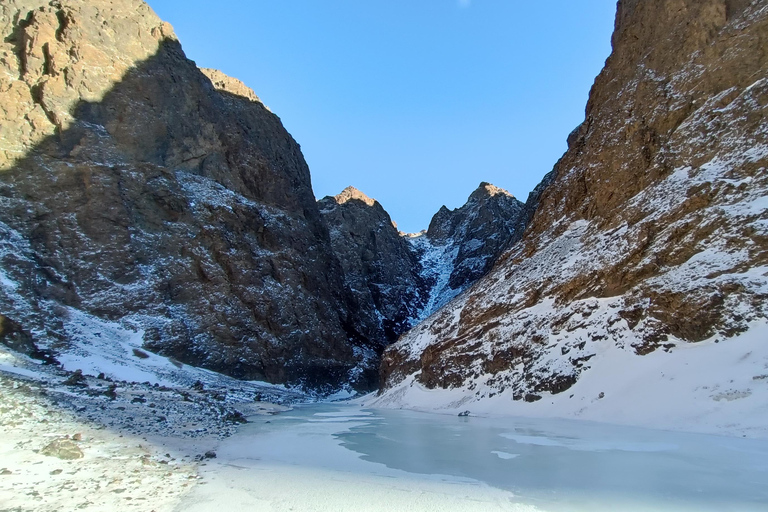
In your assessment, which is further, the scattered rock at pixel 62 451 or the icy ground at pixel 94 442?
the scattered rock at pixel 62 451

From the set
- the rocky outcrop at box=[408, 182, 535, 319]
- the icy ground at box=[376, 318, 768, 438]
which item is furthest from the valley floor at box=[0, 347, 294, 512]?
the rocky outcrop at box=[408, 182, 535, 319]

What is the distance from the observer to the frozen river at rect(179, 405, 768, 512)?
21.4ft

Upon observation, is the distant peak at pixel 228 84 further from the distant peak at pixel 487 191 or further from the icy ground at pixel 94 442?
the distant peak at pixel 487 191

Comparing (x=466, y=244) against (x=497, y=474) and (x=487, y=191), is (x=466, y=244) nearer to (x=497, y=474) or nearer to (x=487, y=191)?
(x=487, y=191)

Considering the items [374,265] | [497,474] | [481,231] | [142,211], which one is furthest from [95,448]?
[481,231]

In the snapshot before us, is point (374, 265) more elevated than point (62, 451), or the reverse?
point (374, 265)

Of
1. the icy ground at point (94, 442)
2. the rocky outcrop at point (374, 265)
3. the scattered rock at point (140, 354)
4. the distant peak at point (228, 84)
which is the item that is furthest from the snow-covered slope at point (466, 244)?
the icy ground at point (94, 442)

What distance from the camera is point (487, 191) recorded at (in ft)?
425

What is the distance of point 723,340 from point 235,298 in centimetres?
4447

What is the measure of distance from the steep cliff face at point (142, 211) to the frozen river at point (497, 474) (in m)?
30.3

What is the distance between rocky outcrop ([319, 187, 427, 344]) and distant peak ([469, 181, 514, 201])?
1085 inches

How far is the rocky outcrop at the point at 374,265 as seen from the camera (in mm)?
89875

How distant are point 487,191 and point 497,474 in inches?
4973

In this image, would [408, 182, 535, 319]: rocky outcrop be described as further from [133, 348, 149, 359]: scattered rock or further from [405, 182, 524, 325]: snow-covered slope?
[133, 348, 149, 359]: scattered rock
